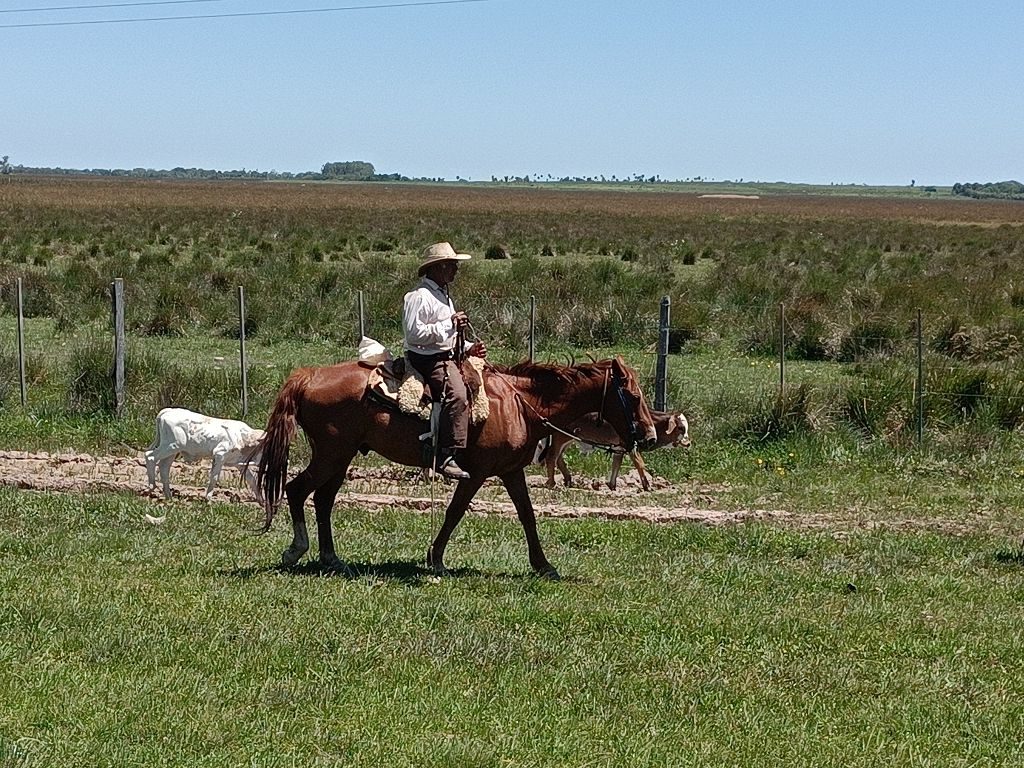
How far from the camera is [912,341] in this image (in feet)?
72.5

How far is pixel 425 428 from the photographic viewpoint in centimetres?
1018

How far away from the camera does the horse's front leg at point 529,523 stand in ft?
33.9

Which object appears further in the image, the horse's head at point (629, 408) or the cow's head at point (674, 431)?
the cow's head at point (674, 431)

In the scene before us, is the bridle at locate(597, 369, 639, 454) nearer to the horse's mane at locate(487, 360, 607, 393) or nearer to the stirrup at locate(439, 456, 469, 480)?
the horse's mane at locate(487, 360, 607, 393)

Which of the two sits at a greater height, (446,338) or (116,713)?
(446,338)

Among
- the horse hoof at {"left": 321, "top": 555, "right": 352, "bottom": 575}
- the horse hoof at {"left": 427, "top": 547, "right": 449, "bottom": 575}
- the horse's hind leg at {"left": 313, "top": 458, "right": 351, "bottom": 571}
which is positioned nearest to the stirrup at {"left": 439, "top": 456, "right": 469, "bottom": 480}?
the horse hoof at {"left": 427, "top": 547, "right": 449, "bottom": 575}

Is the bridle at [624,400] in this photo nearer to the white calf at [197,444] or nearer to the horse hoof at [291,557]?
the horse hoof at [291,557]

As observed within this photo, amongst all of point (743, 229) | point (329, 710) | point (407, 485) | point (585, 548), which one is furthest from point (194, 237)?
point (329, 710)

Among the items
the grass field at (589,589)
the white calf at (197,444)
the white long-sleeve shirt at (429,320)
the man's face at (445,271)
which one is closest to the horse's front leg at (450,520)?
the grass field at (589,589)

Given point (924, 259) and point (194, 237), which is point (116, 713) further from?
point (194, 237)

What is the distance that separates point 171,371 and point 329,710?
1242 cm

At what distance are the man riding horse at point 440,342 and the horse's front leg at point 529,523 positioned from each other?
1.83ft

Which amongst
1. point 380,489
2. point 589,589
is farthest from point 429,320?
point 380,489

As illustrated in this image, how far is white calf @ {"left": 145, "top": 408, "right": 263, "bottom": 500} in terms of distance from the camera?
541 inches
